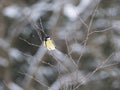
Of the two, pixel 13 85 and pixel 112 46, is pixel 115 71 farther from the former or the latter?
pixel 13 85

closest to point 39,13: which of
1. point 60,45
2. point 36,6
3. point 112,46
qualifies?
point 36,6

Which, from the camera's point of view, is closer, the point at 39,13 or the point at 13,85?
the point at 13,85

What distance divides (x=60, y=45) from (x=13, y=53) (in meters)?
0.74

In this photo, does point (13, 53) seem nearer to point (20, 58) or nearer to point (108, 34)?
point (20, 58)

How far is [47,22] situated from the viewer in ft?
26.4

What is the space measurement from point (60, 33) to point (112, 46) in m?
0.81

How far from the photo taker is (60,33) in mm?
8055

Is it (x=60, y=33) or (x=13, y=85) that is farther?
(x=60, y=33)

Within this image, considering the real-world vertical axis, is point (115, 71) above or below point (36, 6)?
below

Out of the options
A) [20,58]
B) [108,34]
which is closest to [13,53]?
[20,58]

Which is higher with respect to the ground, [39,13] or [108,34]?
[39,13]

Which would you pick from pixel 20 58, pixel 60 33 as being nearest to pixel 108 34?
pixel 60 33

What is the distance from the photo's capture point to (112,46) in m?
8.16

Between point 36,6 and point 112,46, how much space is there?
131cm
